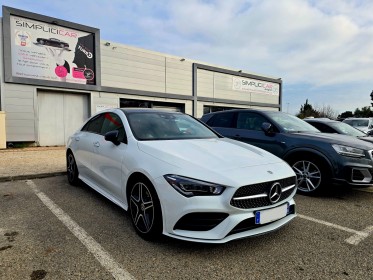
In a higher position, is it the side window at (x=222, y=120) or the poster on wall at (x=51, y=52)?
the poster on wall at (x=51, y=52)

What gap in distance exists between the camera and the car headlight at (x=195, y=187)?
8.81 ft

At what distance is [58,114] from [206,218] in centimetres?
1293

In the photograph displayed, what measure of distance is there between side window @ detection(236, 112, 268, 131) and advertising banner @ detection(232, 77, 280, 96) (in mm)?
15722

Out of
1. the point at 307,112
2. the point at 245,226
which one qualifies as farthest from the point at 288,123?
the point at 307,112

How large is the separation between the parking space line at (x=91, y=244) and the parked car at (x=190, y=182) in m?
0.48

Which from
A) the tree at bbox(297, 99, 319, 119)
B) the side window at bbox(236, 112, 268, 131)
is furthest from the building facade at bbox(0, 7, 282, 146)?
the tree at bbox(297, 99, 319, 119)

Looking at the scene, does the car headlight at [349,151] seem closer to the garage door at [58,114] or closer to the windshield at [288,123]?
A: the windshield at [288,123]

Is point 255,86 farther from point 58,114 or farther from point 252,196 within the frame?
point 252,196

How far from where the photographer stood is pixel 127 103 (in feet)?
52.7

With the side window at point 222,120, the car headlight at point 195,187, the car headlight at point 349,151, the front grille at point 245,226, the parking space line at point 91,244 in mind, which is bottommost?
the parking space line at point 91,244

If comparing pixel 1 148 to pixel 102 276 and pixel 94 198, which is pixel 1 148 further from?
pixel 102 276

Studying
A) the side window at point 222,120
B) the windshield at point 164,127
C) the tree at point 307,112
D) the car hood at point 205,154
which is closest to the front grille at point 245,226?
the car hood at point 205,154

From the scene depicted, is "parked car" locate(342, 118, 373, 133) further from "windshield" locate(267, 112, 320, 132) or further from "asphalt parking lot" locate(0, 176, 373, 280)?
"asphalt parking lot" locate(0, 176, 373, 280)

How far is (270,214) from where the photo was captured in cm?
290
